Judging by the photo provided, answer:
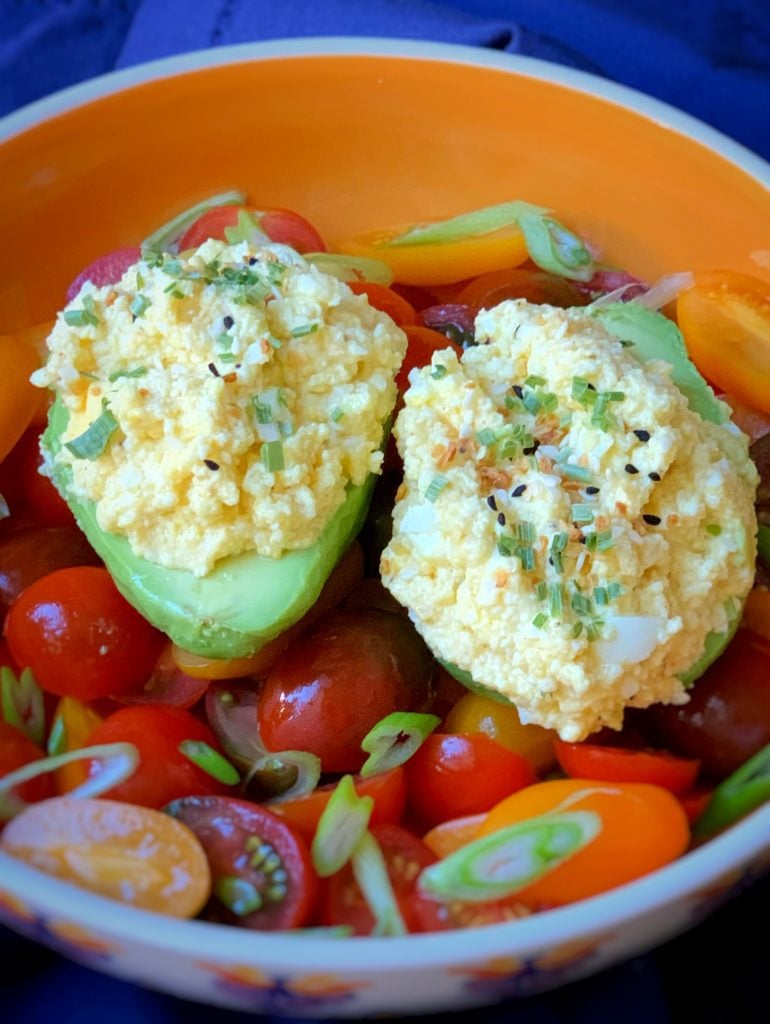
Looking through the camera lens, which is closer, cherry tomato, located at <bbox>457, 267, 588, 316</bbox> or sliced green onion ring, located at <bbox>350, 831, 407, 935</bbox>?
sliced green onion ring, located at <bbox>350, 831, 407, 935</bbox>

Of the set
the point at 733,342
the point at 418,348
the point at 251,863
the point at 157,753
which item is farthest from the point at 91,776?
the point at 733,342

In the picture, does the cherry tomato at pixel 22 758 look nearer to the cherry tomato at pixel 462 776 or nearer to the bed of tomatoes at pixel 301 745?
the bed of tomatoes at pixel 301 745

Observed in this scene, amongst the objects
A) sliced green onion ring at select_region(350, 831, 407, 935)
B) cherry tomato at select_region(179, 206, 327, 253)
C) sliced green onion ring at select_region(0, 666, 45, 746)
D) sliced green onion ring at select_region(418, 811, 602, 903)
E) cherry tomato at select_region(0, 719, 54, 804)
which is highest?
cherry tomato at select_region(179, 206, 327, 253)

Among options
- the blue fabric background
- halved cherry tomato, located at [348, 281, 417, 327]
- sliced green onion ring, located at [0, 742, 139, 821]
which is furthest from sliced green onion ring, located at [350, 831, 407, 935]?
the blue fabric background

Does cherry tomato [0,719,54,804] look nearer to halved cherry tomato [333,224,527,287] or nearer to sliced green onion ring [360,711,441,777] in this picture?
sliced green onion ring [360,711,441,777]

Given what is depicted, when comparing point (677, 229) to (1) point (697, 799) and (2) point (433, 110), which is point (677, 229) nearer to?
(2) point (433, 110)

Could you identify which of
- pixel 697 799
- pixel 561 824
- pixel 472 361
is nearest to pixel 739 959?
pixel 697 799

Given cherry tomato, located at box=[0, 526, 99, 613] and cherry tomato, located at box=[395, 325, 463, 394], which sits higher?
cherry tomato, located at box=[395, 325, 463, 394]

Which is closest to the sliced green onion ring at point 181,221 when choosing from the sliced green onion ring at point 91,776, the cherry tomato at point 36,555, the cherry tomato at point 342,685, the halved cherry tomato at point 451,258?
the halved cherry tomato at point 451,258
